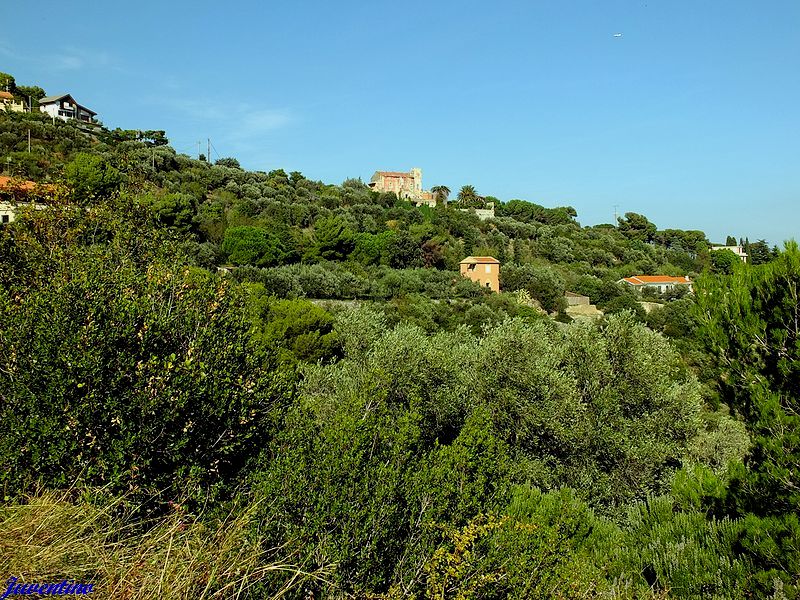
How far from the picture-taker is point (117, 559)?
3.48 meters

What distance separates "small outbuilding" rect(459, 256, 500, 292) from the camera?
160ft

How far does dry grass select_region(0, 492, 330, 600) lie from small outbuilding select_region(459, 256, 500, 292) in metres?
45.2

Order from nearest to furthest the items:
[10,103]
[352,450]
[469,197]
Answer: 1. [352,450]
2. [10,103]
3. [469,197]

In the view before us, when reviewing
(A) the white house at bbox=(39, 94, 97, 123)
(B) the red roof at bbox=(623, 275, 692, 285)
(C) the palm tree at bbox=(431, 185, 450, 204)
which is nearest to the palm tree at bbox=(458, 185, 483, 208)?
(C) the palm tree at bbox=(431, 185, 450, 204)

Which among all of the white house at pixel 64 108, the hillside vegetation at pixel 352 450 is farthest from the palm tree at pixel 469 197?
the hillside vegetation at pixel 352 450

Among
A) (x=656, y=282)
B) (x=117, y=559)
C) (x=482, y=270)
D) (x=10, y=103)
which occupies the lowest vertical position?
(x=117, y=559)

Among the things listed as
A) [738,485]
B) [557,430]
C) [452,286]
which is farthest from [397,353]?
[452,286]

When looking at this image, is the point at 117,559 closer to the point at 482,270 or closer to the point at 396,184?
the point at 482,270

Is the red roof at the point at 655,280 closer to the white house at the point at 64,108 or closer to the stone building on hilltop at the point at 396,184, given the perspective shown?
the stone building on hilltop at the point at 396,184

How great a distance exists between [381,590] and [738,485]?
5172 millimetres

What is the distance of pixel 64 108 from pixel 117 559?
78.3 metres

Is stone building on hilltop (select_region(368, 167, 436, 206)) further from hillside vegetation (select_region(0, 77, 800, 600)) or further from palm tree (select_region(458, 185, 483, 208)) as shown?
hillside vegetation (select_region(0, 77, 800, 600))

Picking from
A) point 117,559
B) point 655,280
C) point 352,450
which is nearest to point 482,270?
point 655,280

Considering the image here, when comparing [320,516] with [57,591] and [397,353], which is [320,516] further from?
[397,353]
